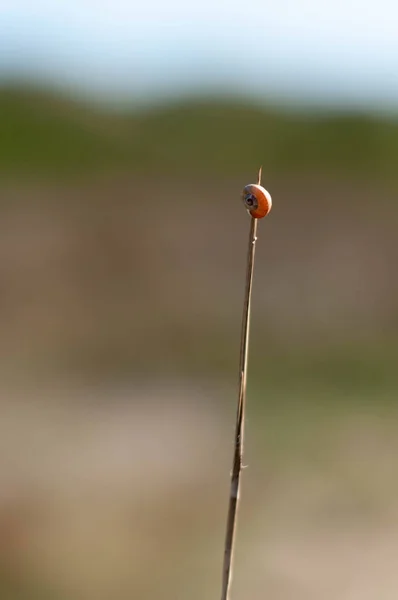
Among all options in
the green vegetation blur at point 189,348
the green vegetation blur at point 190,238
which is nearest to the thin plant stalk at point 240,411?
the green vegetation blur at point 189,348

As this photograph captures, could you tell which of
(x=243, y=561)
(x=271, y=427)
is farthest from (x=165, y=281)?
(x=243, y=561)

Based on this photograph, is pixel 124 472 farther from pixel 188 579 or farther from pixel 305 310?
pixel 305 310

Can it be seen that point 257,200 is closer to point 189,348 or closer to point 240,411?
point 240,411

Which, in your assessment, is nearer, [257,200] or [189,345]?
[257,200]

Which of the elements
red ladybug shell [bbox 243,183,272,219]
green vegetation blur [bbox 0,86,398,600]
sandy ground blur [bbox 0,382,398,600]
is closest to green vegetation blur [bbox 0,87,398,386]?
green vegetation blur [bbox 0,86,398,600]

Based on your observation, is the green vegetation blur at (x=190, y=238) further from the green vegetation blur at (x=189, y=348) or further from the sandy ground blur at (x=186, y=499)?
the sandy ground blur at (x=186, y=499)

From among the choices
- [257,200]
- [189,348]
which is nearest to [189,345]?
[189,348]

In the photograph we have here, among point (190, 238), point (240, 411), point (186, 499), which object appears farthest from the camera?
point (190, 238)

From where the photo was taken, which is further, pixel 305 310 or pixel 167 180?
pixel 167 180
